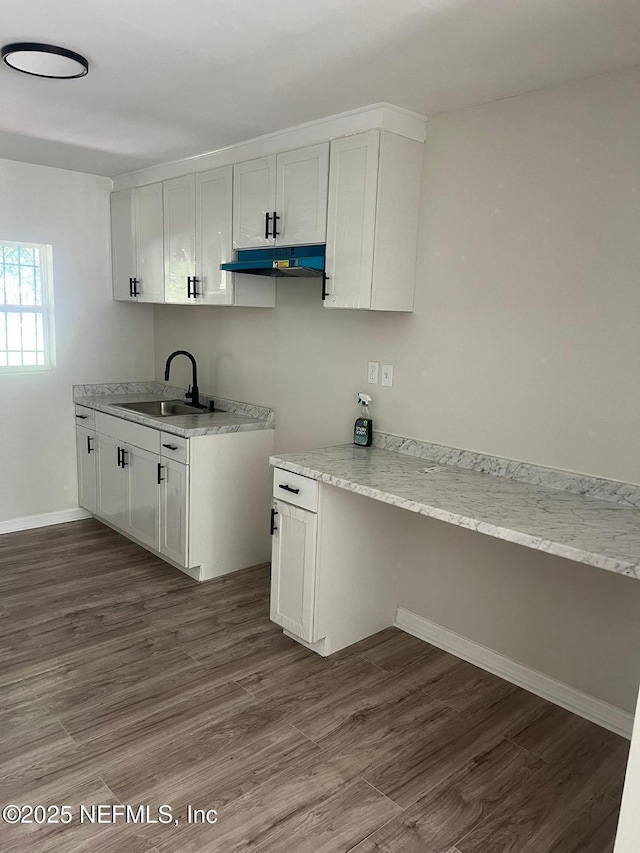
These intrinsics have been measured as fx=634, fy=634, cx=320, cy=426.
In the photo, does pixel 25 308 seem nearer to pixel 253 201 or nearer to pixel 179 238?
pixel 179 238

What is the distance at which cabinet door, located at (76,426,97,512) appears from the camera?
4.42 meters

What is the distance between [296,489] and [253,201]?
1559 millimetres

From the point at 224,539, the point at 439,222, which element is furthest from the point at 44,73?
the point at 224,539

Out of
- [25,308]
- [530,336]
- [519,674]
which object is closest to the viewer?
[530,336]

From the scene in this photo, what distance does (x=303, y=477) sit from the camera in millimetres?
2789

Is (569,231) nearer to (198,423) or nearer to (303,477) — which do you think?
(303,477)

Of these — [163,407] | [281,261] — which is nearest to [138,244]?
[163,407]

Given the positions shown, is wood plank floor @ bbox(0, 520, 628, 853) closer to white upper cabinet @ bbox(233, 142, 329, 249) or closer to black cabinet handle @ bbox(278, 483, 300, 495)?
black cabinet handle @ bbox(278, 483, 300, 495)

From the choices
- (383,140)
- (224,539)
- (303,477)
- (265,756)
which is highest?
(383,140)

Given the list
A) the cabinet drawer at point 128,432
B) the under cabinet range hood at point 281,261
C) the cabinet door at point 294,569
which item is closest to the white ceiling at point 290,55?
the under cabinet range hood at point 281,261

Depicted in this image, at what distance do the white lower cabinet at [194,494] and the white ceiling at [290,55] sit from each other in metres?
1.69

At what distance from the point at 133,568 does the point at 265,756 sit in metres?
1.87

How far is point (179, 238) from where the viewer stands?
3895mm

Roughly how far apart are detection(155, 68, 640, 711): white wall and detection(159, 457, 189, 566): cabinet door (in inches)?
42.9
